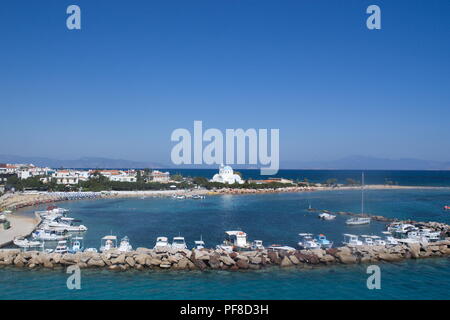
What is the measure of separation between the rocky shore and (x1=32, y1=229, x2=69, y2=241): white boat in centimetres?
552

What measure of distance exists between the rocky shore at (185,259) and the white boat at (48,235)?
5521 mm

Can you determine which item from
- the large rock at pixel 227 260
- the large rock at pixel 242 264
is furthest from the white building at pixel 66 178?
the large rock at pixel 242 264

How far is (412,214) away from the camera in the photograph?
3509 centimetres

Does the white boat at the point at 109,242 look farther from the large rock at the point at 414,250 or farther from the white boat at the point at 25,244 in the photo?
the large rock at the point at 414,250

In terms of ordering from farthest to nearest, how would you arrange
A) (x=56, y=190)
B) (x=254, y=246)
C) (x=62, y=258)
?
(x=56, y=190)
(x=254, y=246)
(x=62, y=258)

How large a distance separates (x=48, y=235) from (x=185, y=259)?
1115 centimetres

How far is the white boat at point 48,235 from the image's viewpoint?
71.3 ft

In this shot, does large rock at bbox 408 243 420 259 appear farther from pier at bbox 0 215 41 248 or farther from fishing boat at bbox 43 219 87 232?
pier at bbox 0 215 41 248

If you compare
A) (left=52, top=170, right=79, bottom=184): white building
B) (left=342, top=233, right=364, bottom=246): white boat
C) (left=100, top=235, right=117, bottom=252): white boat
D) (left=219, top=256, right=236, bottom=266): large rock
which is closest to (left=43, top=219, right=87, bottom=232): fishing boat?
(left=100, top=235, right=117, bottom=252): white boat

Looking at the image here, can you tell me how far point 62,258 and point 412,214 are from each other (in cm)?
3147

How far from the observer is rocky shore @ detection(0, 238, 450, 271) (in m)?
15.3

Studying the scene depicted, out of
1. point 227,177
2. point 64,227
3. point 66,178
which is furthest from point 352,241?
point 227,177
